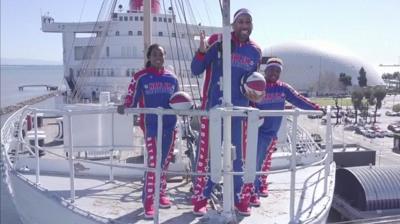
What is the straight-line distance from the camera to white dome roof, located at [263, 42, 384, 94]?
3846 inches

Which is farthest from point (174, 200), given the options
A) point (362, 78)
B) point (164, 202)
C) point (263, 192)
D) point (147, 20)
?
point (362, 78)

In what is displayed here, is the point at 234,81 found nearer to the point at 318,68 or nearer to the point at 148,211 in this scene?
the point at 148,211

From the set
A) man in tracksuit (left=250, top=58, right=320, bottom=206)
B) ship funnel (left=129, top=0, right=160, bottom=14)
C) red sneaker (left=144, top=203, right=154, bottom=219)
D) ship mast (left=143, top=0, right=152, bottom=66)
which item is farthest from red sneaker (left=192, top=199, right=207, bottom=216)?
ship funnel (left=129, top=0, right=160, bottom=14)

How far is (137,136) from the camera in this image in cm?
1380

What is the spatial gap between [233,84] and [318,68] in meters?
100

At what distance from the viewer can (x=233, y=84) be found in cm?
551

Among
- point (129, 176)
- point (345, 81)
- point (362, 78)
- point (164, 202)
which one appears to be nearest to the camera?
point (164, 202)

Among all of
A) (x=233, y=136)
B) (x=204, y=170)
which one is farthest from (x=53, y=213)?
(x=233, y=136)

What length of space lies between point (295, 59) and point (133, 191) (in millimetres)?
101252

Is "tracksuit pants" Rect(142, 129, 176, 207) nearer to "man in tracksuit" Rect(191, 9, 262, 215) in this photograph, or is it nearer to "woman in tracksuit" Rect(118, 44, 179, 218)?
"woman in tracksuit" Rect(118, 44, 179, 218)

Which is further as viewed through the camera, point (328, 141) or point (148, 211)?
point (328, 141)

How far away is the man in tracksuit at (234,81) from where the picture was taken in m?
5.39

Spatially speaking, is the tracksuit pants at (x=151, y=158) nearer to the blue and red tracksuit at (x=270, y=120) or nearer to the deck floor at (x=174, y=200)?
the deck floor at (x=174, y=200)

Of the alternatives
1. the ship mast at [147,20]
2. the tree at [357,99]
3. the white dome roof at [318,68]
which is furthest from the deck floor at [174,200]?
the white dome roof at [318,68]
